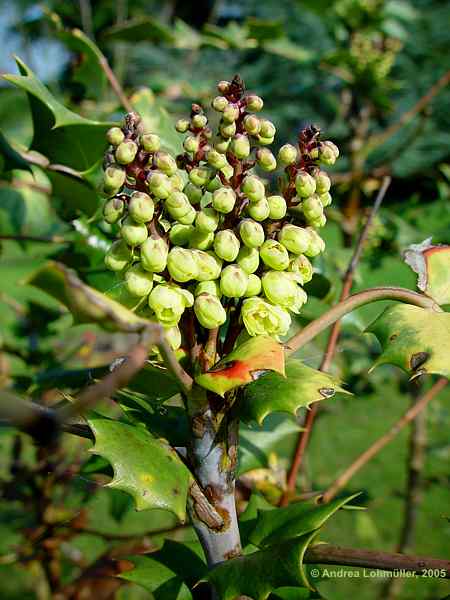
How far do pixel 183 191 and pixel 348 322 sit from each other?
537 mm

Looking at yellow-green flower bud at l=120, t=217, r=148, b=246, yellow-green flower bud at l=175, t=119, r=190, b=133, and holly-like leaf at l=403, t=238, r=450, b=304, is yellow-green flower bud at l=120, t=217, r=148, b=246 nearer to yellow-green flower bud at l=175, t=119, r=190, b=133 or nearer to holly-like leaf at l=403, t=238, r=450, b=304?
yellow-green flower bud at l=175, t=119, r=190, b=133

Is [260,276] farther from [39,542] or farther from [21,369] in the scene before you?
[21,369]

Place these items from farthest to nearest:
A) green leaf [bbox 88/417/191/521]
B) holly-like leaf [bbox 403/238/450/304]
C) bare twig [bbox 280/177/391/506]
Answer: bare twig [bbox 280/177/391/506], holly-like leaf [bbox 403/238/450/304], green leaf [bbox 88/417/191/521]

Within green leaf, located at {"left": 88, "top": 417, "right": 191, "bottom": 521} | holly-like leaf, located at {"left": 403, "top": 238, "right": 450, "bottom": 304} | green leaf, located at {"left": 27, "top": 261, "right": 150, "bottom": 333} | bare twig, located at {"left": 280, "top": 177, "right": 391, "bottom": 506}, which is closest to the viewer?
green leaf, located at {"left": 27, "top": 261, "right": 150, "bottom": 333}

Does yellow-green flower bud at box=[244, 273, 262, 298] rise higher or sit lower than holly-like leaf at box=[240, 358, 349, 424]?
higher

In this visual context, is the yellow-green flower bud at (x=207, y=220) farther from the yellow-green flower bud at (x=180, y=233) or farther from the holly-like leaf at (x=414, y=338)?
the holly-like leaf at (x=414, y=338)

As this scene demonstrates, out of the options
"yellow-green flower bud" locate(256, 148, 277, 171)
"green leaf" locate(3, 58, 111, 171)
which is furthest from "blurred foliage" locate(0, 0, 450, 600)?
"yellow-green flower bud" locate(256, 148, 277, 171)

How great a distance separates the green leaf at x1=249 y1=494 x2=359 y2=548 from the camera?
1.82 feet

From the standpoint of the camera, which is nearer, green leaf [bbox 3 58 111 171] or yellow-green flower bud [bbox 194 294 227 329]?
yellow-green flower bud [bbox 194 294 227 329]

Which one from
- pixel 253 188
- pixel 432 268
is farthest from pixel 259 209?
pixel 432 268

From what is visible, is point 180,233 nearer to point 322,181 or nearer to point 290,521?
point 322,181

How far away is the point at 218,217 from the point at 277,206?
5 centimetres

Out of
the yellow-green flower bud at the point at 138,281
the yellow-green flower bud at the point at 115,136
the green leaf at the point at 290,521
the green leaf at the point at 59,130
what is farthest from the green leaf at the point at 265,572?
the green leaf at the point at 59,130

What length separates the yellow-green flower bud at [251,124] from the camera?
21.0 inches
